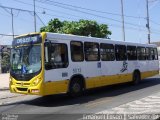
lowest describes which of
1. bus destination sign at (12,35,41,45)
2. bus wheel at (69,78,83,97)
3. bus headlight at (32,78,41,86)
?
bus wheel at (69,78,83,97)

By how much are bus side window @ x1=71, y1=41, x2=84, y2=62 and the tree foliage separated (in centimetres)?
1717

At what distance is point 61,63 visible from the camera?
49.9 ft

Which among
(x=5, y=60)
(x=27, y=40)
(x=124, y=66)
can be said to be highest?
(x=27, y=40)

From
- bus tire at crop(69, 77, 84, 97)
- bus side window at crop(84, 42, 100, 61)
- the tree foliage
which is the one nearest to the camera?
bus tire at crop(69, 77, 84, 97)

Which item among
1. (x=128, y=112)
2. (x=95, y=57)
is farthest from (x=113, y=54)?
(x=128, y=112)

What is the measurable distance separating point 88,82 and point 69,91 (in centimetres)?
154

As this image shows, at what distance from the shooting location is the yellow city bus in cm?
1430

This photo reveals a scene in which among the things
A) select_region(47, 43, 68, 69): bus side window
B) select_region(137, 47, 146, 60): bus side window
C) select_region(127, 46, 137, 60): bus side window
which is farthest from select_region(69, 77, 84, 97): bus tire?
select_region(137, 47, 146, 60): bus side window

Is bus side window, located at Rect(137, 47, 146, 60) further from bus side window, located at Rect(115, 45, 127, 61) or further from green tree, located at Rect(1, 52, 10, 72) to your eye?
green tree, located at Rect(1, 52, 10, 72)

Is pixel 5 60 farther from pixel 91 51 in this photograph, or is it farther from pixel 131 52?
pixel 91 51

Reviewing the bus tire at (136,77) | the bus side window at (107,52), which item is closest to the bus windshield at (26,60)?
the bus side window at (107,52)

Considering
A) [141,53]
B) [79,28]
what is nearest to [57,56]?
[141,53]

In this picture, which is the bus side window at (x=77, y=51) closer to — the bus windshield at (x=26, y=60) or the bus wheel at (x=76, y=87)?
the bus wheel at (x=76, y=87)

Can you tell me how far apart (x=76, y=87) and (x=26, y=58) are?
2.78 metres
